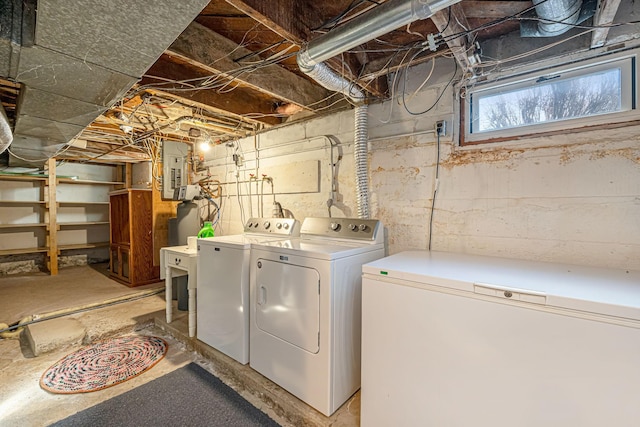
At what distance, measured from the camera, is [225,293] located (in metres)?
2.17

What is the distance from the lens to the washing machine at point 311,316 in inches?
63.7

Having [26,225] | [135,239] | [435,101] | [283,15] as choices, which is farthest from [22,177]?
[435,101]

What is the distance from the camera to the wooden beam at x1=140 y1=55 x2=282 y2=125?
2.06m

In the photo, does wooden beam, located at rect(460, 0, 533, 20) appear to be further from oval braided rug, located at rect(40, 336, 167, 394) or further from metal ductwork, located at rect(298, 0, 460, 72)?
oval braided rug, located at rect(40, 336, 167, 394)

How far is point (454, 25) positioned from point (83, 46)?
66.4 inches

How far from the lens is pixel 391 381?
4.53 ft

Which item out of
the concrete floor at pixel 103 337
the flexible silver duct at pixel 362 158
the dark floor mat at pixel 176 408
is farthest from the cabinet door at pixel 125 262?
the flexible silver duct at pixel 362 158

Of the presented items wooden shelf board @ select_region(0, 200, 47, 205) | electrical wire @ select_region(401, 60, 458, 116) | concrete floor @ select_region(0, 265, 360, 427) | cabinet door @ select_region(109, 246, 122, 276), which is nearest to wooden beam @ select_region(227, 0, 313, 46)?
electrical wire @ select_region(401, 60, 458, 116)

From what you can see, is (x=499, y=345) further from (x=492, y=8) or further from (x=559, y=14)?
(x=492, y=8)

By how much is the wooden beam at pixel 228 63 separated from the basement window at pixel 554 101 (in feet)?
4.31

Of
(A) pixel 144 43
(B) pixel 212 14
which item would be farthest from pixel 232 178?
(A) pixel 144 43

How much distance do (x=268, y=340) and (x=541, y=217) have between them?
1.87m

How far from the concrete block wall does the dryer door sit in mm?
863

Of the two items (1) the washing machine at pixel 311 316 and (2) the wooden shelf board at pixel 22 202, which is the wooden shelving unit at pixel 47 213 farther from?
(1) the washing machine at pixel 311 316
